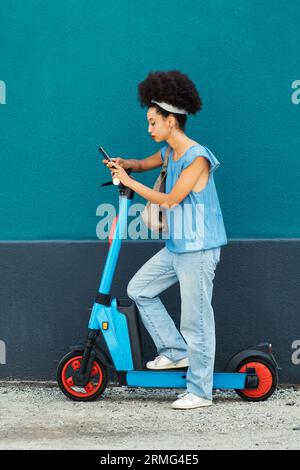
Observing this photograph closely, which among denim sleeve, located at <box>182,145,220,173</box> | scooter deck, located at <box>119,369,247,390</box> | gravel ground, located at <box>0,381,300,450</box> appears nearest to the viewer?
gravel ground, located at <box>0,381,300,450</box>

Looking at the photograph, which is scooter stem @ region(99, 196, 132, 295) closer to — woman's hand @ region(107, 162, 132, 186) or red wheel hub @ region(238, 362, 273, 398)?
woman's hand @ region(107, 162, 132, 186)

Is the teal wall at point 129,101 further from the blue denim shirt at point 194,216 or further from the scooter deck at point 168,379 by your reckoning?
the scooter deck at point 168,379

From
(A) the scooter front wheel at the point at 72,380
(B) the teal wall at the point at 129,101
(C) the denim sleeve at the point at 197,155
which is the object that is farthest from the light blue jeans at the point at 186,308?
(B) the teal wall at the point at 129,101

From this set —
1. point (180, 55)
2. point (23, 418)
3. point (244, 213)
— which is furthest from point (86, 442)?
point (180, 55)

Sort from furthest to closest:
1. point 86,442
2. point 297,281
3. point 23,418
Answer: point 297,281, point 23,418, point 86,442

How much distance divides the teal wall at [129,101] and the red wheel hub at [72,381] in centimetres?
88

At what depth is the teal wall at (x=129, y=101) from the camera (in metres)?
5.67

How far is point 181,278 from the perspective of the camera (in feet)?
16.8

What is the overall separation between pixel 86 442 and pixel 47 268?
4.87ft

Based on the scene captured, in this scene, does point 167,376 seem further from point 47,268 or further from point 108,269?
point 47,268

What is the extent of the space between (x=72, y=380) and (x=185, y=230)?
1065 mm

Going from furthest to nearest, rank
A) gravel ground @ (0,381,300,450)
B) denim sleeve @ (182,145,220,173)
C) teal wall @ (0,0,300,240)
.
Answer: teal wall @ (0,0,300,240), denim sleeve @ (182,145,220,173), gravel ground @ (0,381,300,450)

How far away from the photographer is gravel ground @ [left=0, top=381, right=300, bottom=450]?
4.55m

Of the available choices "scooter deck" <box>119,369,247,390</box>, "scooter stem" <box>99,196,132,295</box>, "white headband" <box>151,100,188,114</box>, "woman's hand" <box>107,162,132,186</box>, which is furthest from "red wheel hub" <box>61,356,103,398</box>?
"white headband" <box>151,100,188,114</box>
